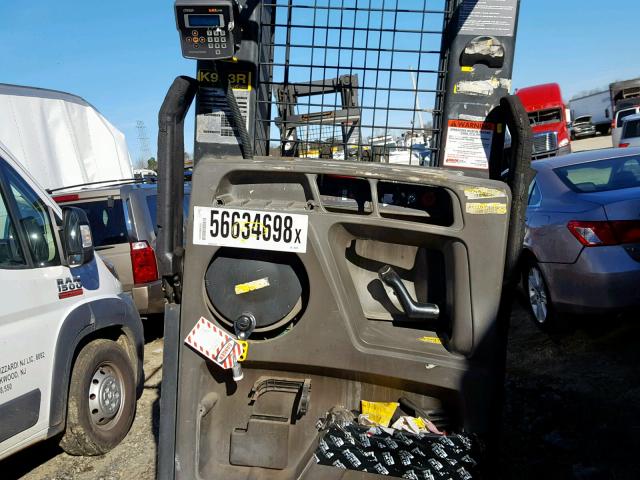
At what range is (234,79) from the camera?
9.43ft

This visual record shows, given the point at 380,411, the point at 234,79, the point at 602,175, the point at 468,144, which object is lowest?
the point at 380,411

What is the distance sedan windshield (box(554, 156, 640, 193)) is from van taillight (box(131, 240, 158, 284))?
4405mm

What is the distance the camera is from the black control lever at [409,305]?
2.33m

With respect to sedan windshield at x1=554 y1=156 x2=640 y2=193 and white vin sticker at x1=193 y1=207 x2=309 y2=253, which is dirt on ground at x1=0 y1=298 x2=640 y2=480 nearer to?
sedan windshield at x1=554 y1=156 x2=640 y2=193

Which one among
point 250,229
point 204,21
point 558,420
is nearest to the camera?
point 250,229

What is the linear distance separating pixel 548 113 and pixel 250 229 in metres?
20.0

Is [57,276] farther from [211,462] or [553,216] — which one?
[553,216]

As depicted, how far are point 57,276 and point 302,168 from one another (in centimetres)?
214

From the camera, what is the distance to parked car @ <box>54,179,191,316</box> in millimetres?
6352

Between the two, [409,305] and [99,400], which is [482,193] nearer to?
[409,305]

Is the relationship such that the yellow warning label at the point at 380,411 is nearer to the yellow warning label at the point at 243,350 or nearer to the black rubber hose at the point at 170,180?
the yellow warning label at the point at 243,350

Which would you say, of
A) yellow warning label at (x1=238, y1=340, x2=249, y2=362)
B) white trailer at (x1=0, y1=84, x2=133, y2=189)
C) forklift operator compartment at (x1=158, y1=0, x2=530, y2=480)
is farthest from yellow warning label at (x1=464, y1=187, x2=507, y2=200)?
white trailer at (x1=0, y1=84, x2=133, y2=189)

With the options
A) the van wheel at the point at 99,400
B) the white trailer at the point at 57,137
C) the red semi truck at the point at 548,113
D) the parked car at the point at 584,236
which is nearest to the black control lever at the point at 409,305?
the van wheel at the point at 99,400

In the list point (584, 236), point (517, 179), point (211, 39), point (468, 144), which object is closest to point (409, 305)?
point (517, 179)
